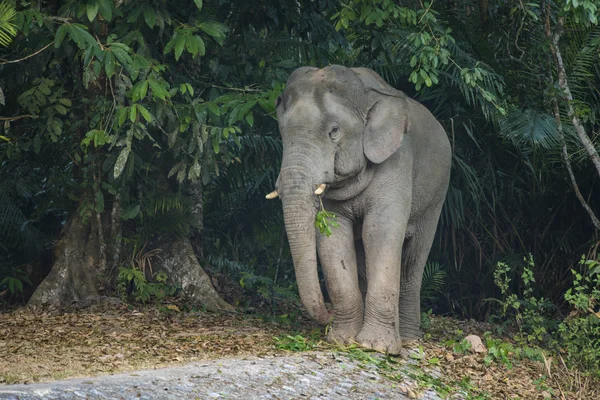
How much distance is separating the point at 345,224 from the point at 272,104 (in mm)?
1384

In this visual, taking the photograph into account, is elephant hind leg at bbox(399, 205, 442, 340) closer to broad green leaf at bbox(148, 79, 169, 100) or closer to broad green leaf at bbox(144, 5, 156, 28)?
broad green leaf at bbox(148, 79, 169, 100)

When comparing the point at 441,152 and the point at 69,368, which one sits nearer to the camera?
the point at 69,368

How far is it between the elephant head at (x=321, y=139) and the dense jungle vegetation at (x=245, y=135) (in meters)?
0.92

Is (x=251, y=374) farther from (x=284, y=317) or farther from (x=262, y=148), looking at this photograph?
(x=262, y=148)

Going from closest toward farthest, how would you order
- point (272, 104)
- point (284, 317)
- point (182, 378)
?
1. point (182, 378)
2. point (272, 104)
3. point (284, 317)

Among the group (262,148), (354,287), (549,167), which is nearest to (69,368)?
(354,287)

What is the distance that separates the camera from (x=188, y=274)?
11367 mm

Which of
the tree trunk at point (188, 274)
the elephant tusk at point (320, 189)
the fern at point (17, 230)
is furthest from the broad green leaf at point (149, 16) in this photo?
the fern at point (17, 230)

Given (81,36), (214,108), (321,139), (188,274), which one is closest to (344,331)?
(321,139)

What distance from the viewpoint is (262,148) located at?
13227mm

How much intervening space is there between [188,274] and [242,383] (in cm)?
460

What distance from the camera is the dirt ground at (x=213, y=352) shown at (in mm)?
7836

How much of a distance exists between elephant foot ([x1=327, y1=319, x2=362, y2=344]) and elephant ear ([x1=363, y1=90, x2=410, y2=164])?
1.41 metres

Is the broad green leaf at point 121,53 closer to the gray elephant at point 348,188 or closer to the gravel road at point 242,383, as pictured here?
the gray elephant at point 348,188
